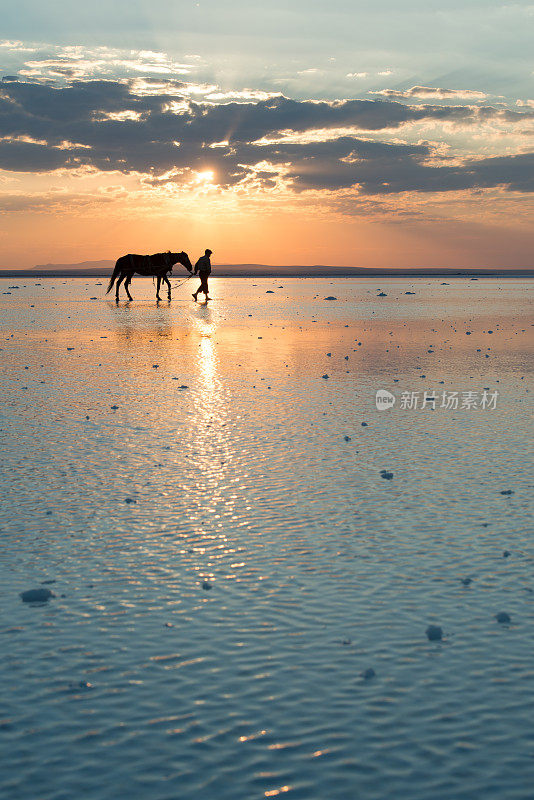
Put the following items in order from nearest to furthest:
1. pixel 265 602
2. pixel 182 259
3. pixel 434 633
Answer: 1. pixel 434 633
2. pixel 265 602
3. pixel 182 259

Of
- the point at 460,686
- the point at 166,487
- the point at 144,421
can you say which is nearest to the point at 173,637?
the point at 460,686

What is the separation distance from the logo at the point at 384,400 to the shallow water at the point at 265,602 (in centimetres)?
26

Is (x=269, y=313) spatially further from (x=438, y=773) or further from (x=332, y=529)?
(x=438, y=773)

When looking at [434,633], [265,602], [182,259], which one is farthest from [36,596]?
[182,259]

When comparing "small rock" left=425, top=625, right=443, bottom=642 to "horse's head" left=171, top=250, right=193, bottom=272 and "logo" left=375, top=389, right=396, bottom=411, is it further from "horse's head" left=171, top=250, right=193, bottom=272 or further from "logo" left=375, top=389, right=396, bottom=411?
"horse's head" left=171, top=250, right=193, bottom=272

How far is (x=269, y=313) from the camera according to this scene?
37.5m

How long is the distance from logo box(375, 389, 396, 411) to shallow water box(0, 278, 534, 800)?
26cm

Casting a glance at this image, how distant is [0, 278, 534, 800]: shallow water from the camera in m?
3.60

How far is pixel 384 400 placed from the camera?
1296 centimetres

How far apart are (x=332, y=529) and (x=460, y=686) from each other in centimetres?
258

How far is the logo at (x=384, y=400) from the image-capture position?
40.8 feet

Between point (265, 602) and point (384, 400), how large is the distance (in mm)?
8074

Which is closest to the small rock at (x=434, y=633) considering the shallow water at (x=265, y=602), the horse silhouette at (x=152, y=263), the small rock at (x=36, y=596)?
the shallow water at (x=265, y=602)

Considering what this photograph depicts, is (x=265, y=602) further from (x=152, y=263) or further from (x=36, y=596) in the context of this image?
(x=152, y=263)
